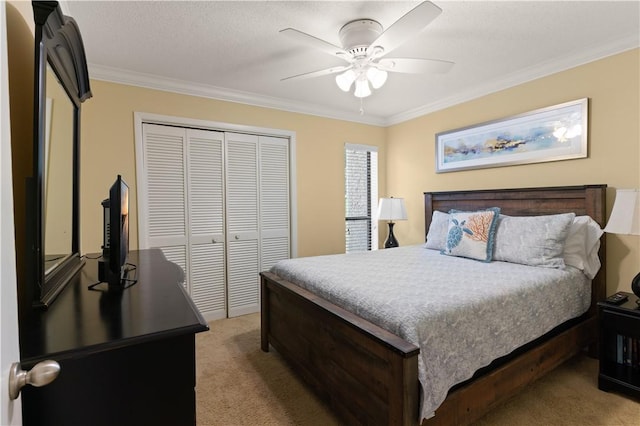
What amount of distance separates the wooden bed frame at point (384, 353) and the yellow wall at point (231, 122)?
1.50m

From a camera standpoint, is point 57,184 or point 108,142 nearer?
point 57,184

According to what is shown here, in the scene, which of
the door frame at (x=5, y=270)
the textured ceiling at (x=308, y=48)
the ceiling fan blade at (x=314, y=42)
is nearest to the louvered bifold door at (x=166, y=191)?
the textured ceiling at (x=308, y=48)

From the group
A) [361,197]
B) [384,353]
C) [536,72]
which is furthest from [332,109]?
[384,353]

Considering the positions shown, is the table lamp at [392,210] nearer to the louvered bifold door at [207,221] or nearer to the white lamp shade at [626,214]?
the louvered bifold door at [207,221]

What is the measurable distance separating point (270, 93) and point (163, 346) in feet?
10.2

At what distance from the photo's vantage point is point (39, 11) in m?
0.91

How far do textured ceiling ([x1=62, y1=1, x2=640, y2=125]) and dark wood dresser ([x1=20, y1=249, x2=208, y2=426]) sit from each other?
6.06ft

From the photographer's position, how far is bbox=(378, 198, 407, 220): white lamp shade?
3947mm

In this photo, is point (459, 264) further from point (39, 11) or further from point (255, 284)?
point (39, 11)

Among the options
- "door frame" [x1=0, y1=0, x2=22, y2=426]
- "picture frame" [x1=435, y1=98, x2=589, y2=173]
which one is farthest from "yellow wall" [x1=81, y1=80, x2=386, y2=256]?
"door frame" [x1=0, y1=0, x2=22, y2=426]

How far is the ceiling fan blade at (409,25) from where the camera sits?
1.51 meters

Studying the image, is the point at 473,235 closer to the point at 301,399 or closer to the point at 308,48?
the point at 301,399

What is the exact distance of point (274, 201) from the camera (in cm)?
375

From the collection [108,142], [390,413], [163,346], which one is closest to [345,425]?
[390,413]
